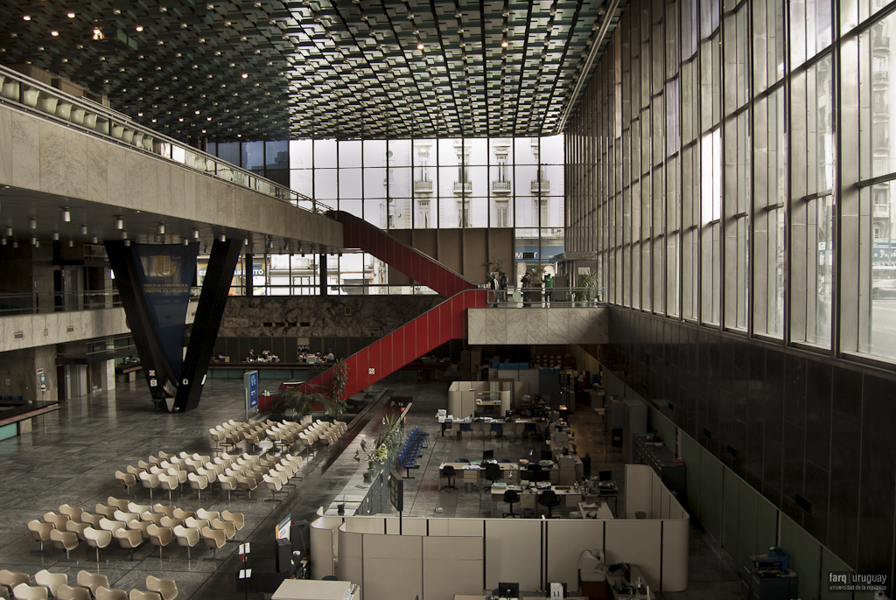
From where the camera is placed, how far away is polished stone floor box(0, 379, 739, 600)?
12.1 metres

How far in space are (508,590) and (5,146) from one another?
11.4 meters

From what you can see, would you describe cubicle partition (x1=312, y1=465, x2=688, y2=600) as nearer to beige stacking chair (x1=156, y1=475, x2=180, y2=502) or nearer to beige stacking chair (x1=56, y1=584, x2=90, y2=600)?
beige stacking chair (x1=56, y1=584, x2=90, y2=600)

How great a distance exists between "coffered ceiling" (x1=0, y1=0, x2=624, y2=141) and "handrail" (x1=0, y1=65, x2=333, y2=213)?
14.2 feet

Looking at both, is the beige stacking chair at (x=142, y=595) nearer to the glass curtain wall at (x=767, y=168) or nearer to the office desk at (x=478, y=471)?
the office desk at (x=478, y=471)

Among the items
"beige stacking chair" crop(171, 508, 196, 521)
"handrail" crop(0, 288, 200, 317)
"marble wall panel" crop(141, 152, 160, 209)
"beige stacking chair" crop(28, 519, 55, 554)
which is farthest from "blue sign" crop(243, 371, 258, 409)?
"beige stacking chair" crop(28, 519, 55, 554)

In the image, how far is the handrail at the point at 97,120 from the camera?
1181cm

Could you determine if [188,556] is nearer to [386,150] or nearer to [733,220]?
[733,220]

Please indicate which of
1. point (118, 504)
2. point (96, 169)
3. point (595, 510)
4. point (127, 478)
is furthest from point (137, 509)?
point (595, 510)

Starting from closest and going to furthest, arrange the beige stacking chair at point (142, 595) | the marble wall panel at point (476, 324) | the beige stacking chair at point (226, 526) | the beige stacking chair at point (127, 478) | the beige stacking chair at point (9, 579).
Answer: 1. the beige stacking chair at point (142, 595)
2. the beige stacking chair at point (9, 579)
3. the beige stacking chair at point (226, 526)
4. the beige stacking chair at point (127, 478)
5. the marble wall panel at point (476, 324)

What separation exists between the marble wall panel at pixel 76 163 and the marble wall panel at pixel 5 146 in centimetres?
165

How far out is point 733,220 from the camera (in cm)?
1236

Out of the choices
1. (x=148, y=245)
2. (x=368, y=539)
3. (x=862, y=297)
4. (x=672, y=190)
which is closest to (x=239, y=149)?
(x=148, y=245)

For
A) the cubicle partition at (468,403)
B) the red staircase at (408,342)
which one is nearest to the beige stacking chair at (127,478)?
the red staircase at (408,342)

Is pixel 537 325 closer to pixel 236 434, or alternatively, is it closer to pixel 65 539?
pixel 236 434
